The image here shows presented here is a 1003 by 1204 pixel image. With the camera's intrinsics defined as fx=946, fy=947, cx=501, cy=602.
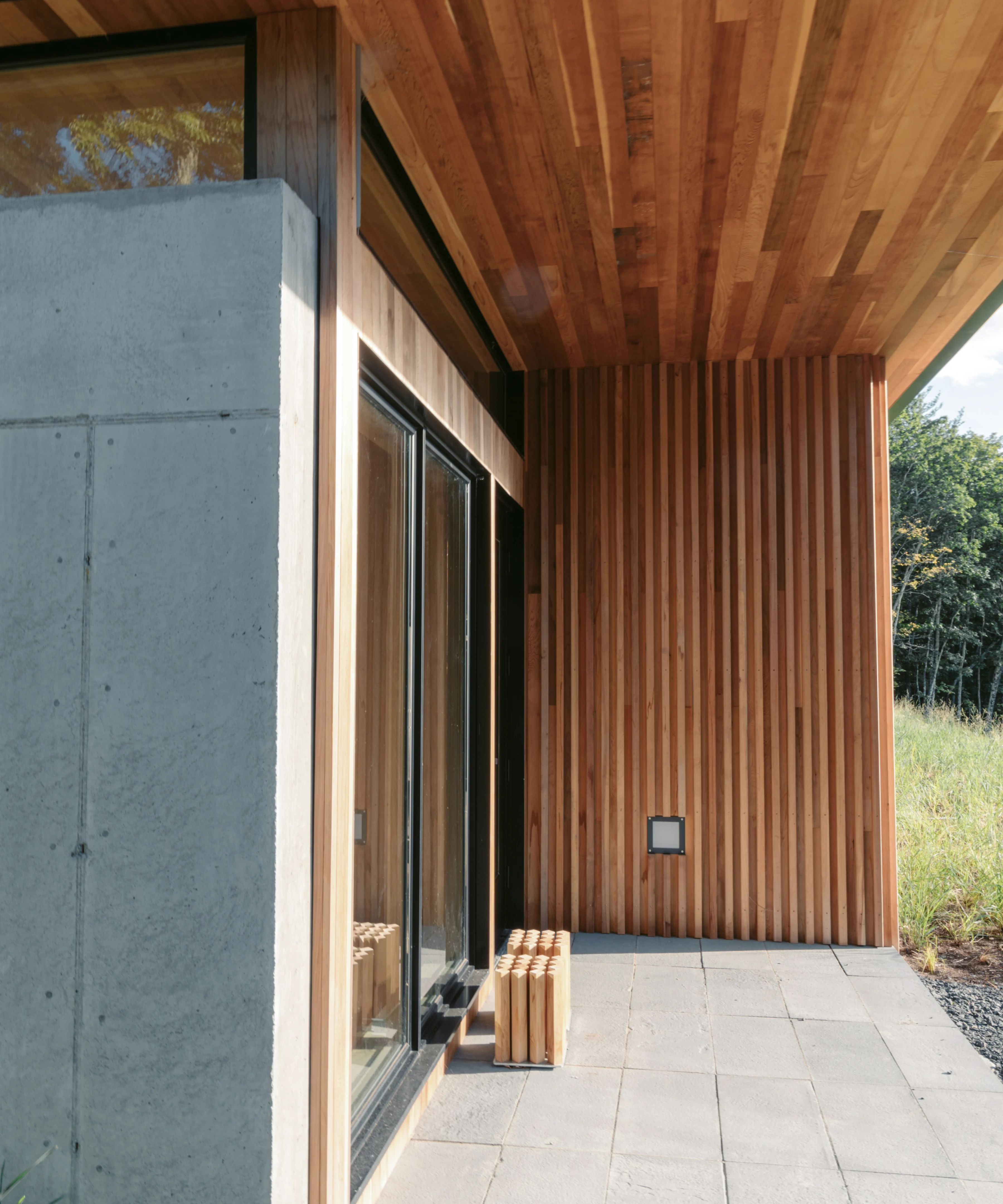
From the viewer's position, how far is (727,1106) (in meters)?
3.35

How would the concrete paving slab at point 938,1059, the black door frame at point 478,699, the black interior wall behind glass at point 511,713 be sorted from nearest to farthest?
1. the concrete paving slab at point 938,1059
2. the black door frame at point 478,699
3. the black interior wall behind glass at point 511,713

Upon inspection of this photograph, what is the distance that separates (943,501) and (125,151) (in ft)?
77.3

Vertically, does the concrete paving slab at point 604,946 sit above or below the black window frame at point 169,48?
below

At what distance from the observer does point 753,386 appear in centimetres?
564

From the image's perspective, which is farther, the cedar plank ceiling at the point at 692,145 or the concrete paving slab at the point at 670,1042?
the concrete paving slab at the point at 670,1042

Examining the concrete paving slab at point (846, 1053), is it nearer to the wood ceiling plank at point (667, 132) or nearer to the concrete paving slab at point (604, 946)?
Answer: the concrete paving slab at point (604, 946)

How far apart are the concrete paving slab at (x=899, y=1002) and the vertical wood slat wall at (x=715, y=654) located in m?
0.63

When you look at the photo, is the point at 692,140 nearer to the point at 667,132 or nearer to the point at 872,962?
the point at 667,132

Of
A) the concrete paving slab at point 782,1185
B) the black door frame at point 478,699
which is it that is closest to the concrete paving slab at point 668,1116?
the concrete paving slab at point 782,1185

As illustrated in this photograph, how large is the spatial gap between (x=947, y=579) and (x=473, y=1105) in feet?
70.0

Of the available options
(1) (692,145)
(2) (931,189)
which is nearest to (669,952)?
(2) (931,189)

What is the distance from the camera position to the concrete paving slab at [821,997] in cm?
423

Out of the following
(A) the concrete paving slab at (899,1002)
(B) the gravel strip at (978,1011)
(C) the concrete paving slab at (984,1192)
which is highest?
(C) the concrete paving slab at (984,1192)

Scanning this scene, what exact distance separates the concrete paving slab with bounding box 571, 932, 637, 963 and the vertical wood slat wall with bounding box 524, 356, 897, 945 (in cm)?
8
